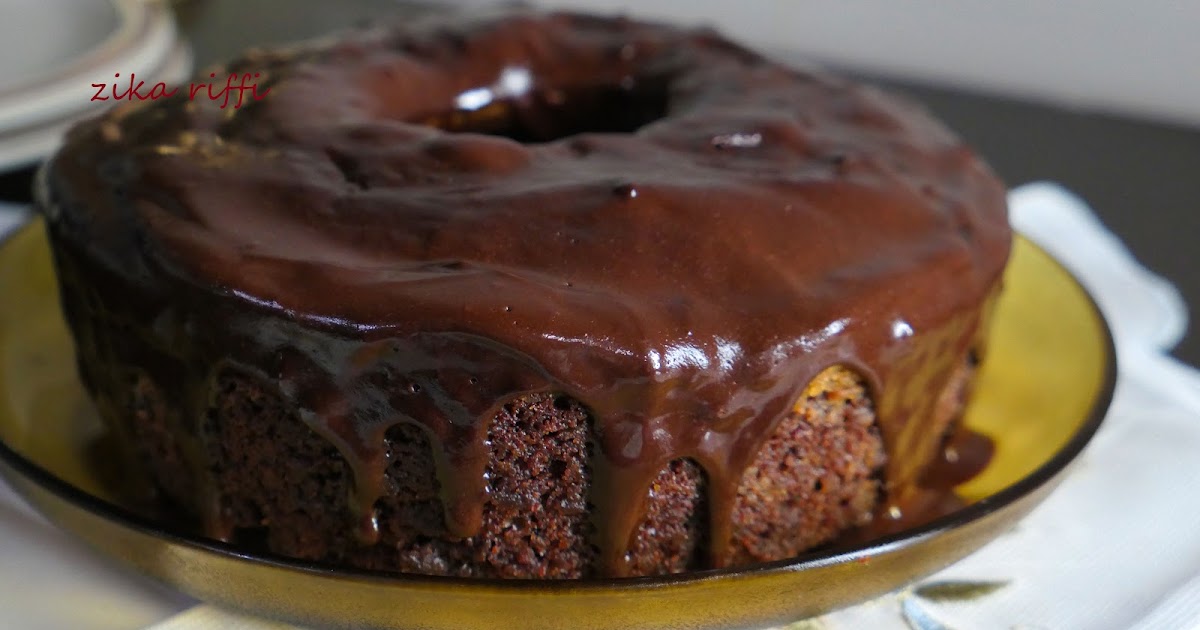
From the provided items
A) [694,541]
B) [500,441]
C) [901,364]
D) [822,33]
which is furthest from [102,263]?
[822,33]

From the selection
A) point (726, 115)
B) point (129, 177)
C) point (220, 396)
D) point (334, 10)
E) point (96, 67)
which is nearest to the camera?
point (220, 396)

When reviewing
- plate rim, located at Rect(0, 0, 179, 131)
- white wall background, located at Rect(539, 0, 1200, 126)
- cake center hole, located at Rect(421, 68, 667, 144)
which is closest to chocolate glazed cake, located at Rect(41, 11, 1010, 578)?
cake center hole, located at Rect(421, 68, 667, 144)

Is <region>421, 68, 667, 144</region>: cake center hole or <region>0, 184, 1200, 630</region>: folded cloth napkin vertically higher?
<region>421, 68, 667, 144</region>: cake center hole

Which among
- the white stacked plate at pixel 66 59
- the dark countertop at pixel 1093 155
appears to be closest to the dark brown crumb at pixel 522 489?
the white stacked plate at pixel 66 59

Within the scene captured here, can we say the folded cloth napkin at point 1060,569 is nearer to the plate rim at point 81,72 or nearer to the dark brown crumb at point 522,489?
the dark brown crumb at point 522,489

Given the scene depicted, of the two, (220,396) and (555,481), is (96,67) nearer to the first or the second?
(220,396)

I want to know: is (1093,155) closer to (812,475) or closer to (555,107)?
(555,107)

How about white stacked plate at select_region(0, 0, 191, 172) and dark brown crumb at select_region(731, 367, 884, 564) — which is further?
white stacked plate at select_region(0, 0, 191, 172)

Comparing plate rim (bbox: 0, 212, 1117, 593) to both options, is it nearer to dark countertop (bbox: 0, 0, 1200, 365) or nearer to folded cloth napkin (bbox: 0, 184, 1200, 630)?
folded cloth napkin (bbox: 0, 184, 1200, 630)
